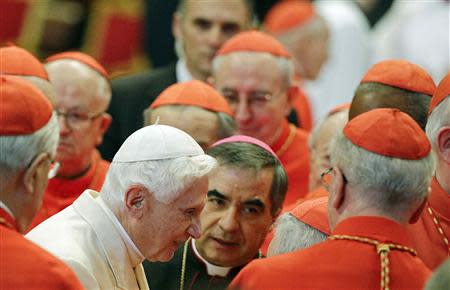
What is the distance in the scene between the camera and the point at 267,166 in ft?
18.2

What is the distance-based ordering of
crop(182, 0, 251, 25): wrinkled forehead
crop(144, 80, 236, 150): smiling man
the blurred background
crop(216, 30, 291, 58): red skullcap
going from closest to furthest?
crop(144, 80, 236, 150): smiling man
crop(216, 30, 291, 58): red skullcap
crop(182, 0, 251, 25): wrinkled forehead
the blurred background

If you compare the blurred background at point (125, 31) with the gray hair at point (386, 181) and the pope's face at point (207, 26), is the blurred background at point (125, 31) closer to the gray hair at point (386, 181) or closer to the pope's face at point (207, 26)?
the pope's face at point (207, 26)

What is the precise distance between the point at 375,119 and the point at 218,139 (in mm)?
1712

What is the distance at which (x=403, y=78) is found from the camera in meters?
5.89

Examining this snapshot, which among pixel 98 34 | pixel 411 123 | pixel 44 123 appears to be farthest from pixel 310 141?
pixel 98 34

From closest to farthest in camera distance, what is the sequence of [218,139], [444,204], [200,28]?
[444,204]
[218,139]
[200,28]

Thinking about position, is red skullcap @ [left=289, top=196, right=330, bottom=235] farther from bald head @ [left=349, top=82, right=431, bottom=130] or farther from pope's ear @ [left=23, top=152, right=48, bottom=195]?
pope's ear @ [left=23, top=152, right=48, bottom=195]

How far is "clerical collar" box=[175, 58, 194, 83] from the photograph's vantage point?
306 inches

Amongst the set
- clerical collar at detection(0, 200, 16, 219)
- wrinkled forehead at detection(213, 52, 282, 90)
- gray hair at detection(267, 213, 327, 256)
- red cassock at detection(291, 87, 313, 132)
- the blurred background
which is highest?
clerical collar at detection(0, 200, 16, 219)

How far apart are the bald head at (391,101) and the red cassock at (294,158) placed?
1258 millimetres

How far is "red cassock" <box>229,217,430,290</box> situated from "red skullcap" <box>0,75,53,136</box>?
0.77m

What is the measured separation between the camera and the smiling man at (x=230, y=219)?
5.46m

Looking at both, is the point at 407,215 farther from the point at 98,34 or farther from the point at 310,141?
the point at 98,34

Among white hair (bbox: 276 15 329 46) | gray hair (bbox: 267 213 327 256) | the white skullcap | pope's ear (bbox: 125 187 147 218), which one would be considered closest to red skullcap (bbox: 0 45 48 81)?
the white skullcap
